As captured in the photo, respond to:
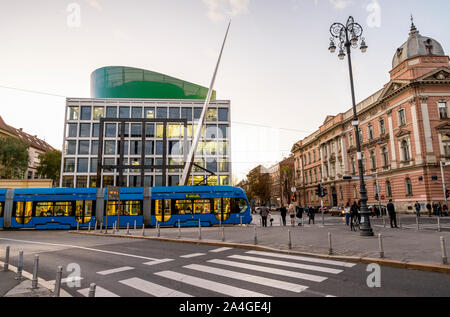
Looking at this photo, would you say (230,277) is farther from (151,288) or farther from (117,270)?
(117,270)

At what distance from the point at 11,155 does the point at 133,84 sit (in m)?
29.2

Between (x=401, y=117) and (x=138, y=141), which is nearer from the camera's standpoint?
(x=401, y=117)

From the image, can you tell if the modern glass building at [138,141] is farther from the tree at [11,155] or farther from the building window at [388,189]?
the building window at [388,189]

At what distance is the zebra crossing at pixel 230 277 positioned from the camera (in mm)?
5762

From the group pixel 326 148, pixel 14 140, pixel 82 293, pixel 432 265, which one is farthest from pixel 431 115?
pixel 14 140

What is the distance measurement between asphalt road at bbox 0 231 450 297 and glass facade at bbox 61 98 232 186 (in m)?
42.4

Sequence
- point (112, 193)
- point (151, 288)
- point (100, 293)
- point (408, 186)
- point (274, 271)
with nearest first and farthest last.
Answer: point (100, 293)
point (151, 288)
point (274, 271)
point (112, 193)
point (408, 186)

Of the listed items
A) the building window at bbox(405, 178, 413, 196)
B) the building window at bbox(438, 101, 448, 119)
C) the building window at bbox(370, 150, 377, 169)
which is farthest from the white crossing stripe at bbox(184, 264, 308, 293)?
the building window at bbox(370, 150, 377, 169)

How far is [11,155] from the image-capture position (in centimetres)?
5306

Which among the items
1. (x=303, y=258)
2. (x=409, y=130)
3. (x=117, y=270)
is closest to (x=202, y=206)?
(x=303, y=258)

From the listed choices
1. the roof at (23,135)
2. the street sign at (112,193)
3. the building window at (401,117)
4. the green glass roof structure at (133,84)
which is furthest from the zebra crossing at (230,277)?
the roof at (23,135)

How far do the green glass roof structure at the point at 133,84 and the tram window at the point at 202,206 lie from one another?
1951 inches

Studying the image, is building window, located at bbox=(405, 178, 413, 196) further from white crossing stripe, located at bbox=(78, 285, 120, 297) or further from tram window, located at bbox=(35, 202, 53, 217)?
tram window, located at bbox=(35, 202, 53, 217)

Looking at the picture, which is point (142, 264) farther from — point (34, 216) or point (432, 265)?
point (34, 216)
